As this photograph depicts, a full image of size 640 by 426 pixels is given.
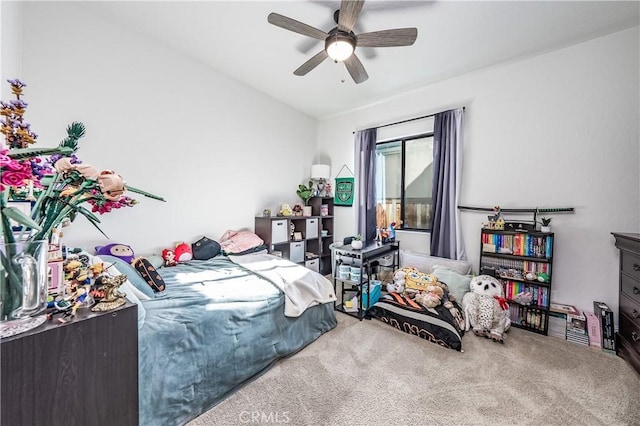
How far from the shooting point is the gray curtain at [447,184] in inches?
113

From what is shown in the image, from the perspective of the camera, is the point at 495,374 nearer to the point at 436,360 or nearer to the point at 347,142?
the point at 436,360

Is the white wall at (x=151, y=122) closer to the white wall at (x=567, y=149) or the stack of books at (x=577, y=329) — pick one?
the white wall at (x=567, y=149)

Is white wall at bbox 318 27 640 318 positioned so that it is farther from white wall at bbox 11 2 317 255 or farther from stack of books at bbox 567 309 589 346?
white wall at bbox 11 2 317 255

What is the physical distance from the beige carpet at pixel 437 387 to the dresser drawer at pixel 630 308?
0.37 m

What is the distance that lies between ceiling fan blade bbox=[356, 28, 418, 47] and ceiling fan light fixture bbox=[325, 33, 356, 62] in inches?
3.2

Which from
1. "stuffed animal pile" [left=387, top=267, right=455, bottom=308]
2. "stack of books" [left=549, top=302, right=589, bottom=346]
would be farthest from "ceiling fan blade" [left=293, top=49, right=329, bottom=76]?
"stack of books" [left=549, top=302, right=589, bottom=346]

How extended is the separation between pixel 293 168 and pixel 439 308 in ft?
9.35

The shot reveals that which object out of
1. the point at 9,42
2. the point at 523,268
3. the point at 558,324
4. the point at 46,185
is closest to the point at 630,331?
the point at 558,324

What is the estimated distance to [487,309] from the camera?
224cm

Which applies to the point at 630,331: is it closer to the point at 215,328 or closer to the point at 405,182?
the point at 405,182

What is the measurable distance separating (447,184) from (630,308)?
1764 mm

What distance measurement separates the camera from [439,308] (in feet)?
7.51

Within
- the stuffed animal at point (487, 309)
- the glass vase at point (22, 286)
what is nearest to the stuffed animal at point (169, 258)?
the glass vase at point (22, 286)

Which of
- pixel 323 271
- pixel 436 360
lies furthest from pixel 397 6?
pixel 323 271
